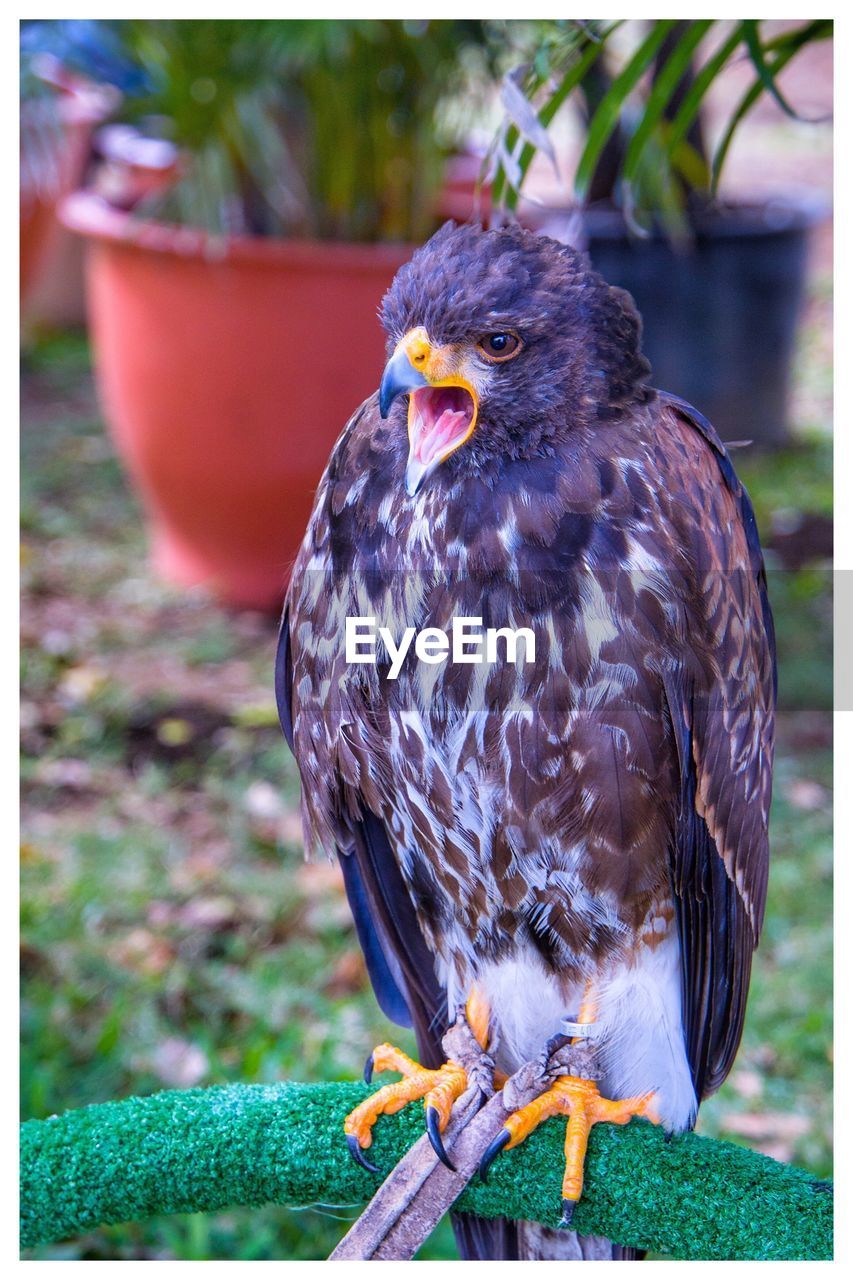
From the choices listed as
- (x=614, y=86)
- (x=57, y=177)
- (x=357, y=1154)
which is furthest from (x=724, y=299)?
(x=357, y=1154)

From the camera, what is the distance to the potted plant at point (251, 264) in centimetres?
205

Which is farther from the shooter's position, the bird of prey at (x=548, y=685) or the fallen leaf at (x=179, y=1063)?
the fallen leaf at (x=179, y=1063)

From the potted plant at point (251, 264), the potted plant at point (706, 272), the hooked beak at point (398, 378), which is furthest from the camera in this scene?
the potted plant at point (706, 272)

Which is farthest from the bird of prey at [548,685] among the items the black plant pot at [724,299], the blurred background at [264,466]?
the black plant pot at [724,299]

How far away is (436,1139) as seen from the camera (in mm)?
1146

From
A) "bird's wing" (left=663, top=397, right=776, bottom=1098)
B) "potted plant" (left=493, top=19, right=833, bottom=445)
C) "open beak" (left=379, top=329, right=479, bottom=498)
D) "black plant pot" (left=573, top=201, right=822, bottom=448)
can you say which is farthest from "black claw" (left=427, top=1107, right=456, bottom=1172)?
"black plant pot" (left=573, top=201, right=822, bottom=448)

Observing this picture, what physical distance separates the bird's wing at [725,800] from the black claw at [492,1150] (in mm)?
212

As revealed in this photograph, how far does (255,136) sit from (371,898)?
5.42 ft

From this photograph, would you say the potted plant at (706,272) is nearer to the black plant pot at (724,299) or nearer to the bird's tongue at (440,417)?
the black plant pot at (724,299)

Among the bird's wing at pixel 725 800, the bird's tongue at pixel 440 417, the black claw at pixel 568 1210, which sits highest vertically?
the bird's tongue at pixel 440 417

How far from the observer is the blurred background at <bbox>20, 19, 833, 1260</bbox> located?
1.94 meters

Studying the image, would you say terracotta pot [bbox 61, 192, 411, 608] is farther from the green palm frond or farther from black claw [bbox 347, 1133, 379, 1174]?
black claw [bbox 347, 1133, 379, 1174]

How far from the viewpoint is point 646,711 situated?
106 centimetres

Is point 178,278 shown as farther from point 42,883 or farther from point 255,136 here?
point 42,883
